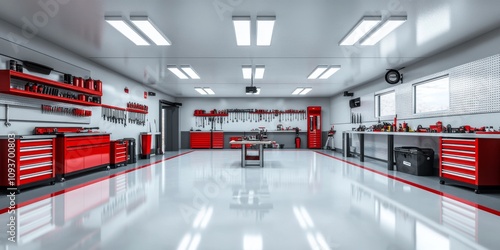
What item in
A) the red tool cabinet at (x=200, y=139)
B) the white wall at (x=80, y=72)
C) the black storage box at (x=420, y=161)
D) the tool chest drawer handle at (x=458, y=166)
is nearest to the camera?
the tool chest drawer handle at (x=458, y=166)

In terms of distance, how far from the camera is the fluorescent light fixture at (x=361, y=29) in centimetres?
351

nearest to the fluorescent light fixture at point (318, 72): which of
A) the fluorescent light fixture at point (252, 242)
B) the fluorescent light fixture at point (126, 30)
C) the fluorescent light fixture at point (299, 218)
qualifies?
the fluorescent light fixture at point (126, 30)

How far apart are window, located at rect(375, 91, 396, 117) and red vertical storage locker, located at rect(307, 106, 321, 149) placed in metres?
4.22

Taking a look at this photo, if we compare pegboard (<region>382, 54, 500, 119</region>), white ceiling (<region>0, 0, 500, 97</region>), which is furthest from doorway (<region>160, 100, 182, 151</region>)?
pegboard (<region>382, 54, 500, 119</region>)

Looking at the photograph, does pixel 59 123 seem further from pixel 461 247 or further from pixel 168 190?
pixel 461 247

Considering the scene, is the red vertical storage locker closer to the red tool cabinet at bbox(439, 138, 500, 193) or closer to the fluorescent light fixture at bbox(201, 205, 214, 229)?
the red tool cabinet at bbox(439, 138, 500, 193)

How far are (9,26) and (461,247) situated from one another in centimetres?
622

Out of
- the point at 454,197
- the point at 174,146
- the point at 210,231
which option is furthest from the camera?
the point at 174,146

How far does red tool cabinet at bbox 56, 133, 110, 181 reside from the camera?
4352 millimetres

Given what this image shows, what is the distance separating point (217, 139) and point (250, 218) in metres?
9.37

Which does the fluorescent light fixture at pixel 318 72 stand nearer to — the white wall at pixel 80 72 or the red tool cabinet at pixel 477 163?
the red tool cabinet at pixel 477 163

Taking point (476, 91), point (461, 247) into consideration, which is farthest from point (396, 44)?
point (461, 247)

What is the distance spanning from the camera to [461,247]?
6.40 ft

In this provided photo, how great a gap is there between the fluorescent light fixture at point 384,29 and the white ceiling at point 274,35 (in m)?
0.13
